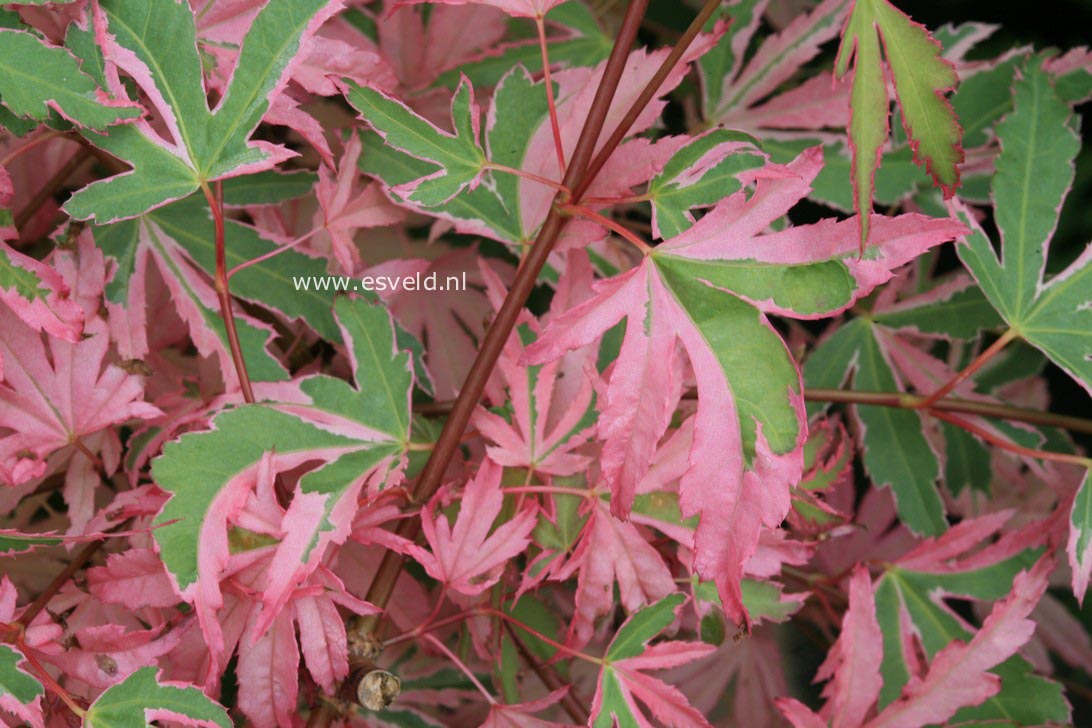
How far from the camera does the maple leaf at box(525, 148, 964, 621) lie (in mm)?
414

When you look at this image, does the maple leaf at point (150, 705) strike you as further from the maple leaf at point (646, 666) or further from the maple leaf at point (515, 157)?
the maple leaf at point (515, 157)

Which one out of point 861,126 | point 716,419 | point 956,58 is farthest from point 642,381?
point 956,58

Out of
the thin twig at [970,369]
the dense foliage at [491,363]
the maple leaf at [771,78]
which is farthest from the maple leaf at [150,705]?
the maple leaf at [771,78]

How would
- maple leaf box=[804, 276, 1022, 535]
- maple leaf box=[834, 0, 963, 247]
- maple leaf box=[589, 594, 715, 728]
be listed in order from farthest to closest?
maple leaf box=[804, 276, 1022, 535] < maple leaf box=[589, 594, 715, 728] < maple leaf box=[834, 0, 963, 247]

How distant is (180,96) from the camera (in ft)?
1.52

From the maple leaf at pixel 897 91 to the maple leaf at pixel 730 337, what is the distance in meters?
0.03

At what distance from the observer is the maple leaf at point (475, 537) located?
0.49 meters

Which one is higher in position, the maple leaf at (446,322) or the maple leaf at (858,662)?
the maple leaf at (446,322)

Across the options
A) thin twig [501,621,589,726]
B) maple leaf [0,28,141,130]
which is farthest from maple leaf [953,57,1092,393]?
maple leaf [0,28,141,130]

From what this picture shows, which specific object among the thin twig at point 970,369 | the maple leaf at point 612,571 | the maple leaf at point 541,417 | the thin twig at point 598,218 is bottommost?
the maple leaf at point 612,571

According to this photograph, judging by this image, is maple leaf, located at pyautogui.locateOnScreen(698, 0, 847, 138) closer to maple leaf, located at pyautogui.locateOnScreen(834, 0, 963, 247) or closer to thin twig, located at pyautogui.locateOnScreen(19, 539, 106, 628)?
maple leaf, located at pyautogui.locateOnScreen(834, 0, 963, 247)

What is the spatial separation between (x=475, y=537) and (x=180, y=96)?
30cm

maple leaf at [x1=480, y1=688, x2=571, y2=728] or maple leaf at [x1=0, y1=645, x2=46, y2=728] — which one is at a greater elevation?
maple leaf at [x1=0, y1=645, x2=46, y2=728]

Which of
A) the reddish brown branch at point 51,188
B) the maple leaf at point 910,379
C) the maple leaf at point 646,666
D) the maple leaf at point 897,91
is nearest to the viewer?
the maple leaf at point 897,91
